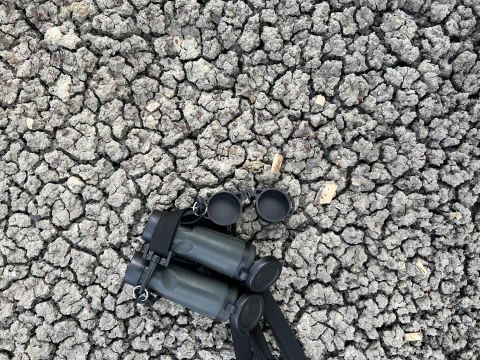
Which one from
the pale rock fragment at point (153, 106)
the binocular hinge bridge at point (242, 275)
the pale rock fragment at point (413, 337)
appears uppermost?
the pale rock fragment at point (153, 106)

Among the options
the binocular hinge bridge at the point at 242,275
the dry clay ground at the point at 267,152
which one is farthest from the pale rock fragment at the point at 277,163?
the binocular hinge bridge at the point at 242,275

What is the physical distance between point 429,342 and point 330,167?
100 centimetres

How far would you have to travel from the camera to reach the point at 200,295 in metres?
2.07

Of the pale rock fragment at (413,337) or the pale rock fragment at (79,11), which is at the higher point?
the pale rock fragment at (79,11)

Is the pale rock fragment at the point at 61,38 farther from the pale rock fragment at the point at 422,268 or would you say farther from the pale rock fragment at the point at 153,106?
the pale rock fragment at the point at 422,268

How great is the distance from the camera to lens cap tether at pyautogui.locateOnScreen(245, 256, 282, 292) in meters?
2.05

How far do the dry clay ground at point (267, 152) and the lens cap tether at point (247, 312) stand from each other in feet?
0.83

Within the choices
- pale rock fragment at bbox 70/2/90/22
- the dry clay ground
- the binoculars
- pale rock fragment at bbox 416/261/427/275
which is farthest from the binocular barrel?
pale rock fragment at bbox 70/2/90/22

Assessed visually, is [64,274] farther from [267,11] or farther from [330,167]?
[267,11]

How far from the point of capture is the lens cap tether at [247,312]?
2.06 meters

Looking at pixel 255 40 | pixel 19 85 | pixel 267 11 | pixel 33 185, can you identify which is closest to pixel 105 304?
pixel 33 185

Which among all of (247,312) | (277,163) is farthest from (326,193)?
(247,312)

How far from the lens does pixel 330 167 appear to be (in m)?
2.38

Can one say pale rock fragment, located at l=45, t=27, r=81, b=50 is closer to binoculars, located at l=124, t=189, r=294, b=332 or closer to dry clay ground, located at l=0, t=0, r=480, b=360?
dry clay ground, located at l=0, t=0, r=480, b=360
